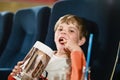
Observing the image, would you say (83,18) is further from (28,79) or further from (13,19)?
(13,19)

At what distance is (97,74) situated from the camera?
120 centimetres

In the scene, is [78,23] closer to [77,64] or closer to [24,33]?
[77,64]

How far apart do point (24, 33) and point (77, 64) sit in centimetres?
93

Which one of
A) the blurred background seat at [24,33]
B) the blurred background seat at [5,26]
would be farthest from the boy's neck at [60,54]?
the blurred background seat at [5,26]

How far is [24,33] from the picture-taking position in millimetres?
1920

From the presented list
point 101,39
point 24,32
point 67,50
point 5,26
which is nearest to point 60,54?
point 67,50

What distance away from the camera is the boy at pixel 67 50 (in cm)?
108

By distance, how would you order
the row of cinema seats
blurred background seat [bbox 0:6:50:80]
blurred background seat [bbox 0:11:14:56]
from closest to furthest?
the row of cinema seats < blurred background seat [bbox 0:6:50:80] < blurred background seat [bbox 0:11:14:56]

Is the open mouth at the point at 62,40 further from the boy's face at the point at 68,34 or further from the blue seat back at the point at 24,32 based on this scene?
the blue seat back at the point at 24,32

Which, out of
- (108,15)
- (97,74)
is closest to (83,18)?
(108,15)

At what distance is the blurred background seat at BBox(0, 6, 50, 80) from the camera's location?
161 centimetres

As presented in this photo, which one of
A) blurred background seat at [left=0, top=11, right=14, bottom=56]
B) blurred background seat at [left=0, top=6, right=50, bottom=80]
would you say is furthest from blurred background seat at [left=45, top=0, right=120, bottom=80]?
blurred background seat at [left=0, top=11, right=14, bottom=56]

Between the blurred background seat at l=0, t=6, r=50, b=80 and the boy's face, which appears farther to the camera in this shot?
the blurred background seat at l=0, t=6, r=50, b=80

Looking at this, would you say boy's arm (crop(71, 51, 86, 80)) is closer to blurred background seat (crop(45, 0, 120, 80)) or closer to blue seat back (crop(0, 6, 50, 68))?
blurred background seat (crop(45, 0, 120, 80))
